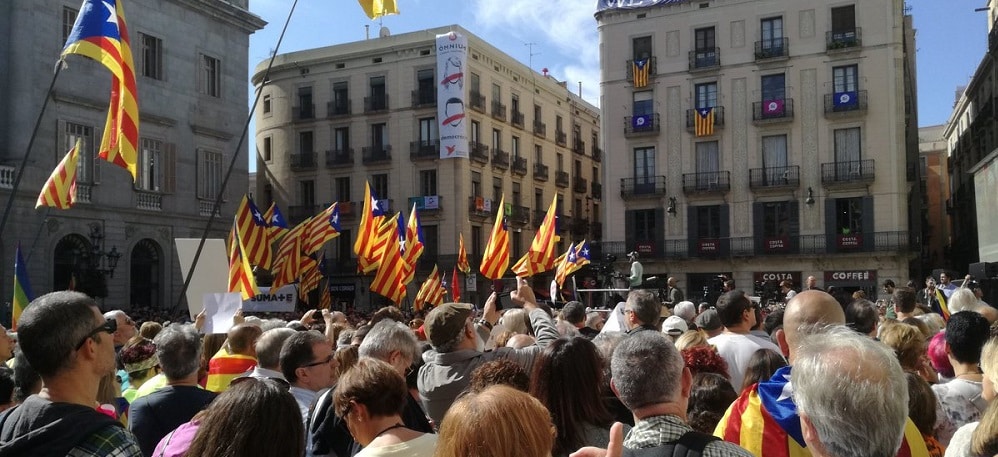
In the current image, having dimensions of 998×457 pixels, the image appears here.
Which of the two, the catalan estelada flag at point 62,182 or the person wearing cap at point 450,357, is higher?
the catalan estelada flag at point 62,182

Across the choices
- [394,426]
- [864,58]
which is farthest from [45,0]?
[864,58]

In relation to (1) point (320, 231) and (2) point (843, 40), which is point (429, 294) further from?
(2) point (843, 40)

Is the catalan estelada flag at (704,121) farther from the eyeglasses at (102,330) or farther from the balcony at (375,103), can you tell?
the eyeglasses at (102,330)

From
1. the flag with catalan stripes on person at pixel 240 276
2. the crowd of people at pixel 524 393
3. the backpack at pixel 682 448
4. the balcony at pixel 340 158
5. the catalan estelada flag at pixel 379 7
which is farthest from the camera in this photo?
the balcony at pixel 340 158

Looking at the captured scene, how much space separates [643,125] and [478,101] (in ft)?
27.7

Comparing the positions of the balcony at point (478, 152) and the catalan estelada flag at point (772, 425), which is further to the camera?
the balcony at point (478, 152)

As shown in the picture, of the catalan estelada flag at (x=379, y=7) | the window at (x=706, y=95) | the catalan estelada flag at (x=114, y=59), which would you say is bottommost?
the catalan estelada flag at (x=114, y=59)

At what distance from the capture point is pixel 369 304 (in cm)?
4016

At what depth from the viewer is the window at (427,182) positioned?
40.5m

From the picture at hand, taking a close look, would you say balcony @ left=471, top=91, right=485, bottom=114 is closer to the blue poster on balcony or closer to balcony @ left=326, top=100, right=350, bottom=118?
balcony @ left=326, top=100, right=350, bottom=118

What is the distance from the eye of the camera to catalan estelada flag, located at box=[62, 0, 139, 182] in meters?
11.0

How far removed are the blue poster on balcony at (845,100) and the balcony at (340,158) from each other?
2253 centimetres

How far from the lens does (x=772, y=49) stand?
34625mm

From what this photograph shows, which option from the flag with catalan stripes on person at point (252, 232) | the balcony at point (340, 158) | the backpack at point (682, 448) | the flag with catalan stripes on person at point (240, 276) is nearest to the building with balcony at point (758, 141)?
the balcony at point (340, 158)
